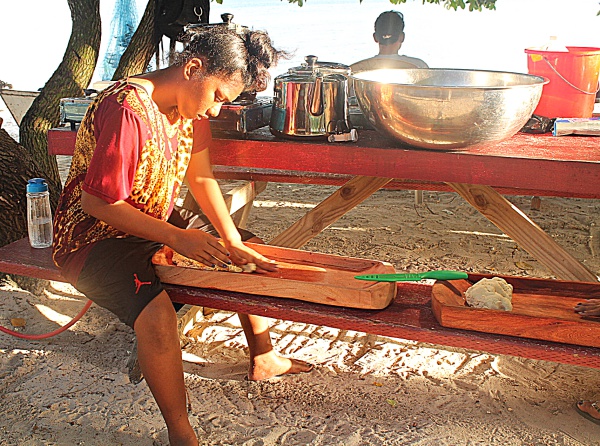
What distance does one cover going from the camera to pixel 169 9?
4.37m

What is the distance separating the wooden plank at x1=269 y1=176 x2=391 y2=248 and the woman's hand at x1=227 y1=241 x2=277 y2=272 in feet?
2.26

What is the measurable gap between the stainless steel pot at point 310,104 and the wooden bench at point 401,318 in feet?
2.19

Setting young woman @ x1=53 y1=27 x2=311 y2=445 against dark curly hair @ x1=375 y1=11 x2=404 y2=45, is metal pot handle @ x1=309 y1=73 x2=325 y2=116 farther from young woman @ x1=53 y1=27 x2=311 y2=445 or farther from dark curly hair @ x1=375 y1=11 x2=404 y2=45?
dark curly hair @ x1=375 y1=11 x2=404 y2=45

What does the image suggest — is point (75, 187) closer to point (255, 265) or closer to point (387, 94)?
point (255, 265)

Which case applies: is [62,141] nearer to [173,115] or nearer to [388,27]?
[173,115]

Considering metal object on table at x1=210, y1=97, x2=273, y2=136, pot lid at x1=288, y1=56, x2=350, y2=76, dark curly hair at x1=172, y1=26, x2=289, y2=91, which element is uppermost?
dark curly hair at x1=172, y1=26, x2=289, y2=91

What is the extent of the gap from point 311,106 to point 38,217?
117 centimetres

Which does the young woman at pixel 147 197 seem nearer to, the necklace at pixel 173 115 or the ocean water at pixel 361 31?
the necklace at pixel 173 115

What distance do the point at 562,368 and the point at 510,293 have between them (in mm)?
901

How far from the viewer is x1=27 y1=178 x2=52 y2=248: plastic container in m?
2.57

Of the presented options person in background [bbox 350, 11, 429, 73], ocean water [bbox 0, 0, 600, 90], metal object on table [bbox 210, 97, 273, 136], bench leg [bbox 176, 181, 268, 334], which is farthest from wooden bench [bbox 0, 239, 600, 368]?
ocean water [bbox 0, 0, 600, 90]

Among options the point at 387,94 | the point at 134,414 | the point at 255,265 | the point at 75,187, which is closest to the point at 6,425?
the point at 134,414

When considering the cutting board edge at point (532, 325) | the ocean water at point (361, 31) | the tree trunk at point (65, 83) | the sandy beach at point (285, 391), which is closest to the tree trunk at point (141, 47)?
the tree trunk at point (65, 83)

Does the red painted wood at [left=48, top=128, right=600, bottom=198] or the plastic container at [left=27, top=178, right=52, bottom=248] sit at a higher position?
the red painted wood at [left=48, top=128, right=600, bottom=198]
